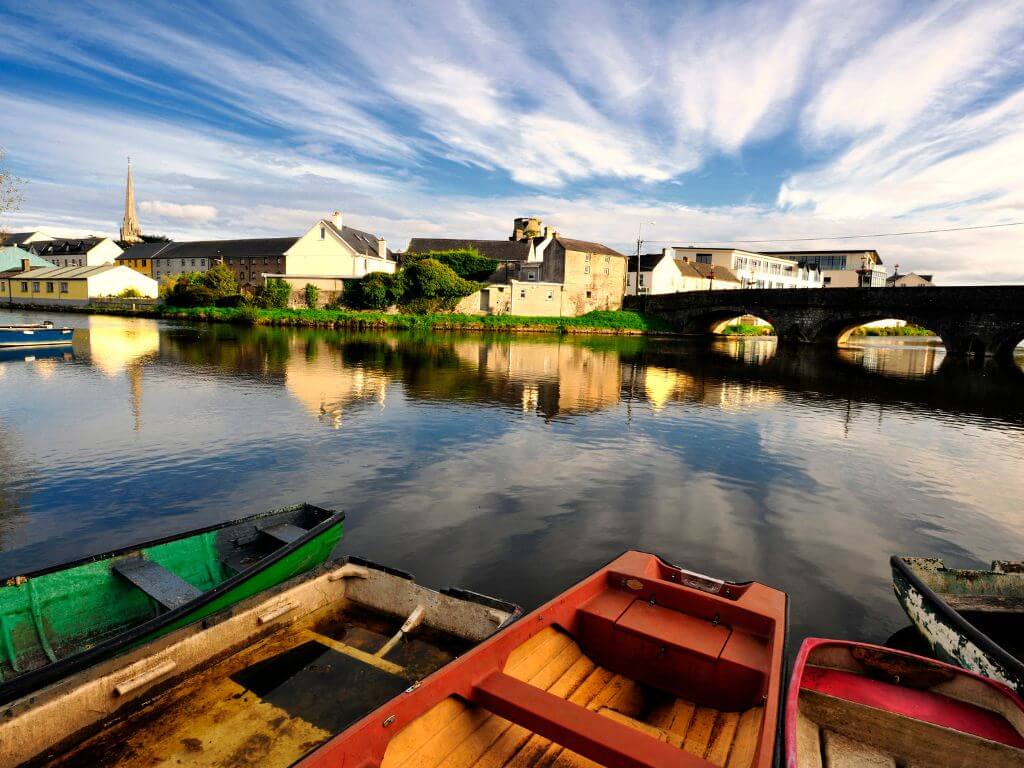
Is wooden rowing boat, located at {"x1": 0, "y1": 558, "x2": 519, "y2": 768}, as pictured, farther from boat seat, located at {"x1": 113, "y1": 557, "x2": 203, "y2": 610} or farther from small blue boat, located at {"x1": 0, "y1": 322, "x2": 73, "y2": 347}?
small blue boat, located at {"x1": 0, "y1": 322, "x2": 73, "y2": 347}

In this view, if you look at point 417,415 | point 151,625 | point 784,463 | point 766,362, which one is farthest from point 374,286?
point 151,625

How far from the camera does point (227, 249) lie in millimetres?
114188

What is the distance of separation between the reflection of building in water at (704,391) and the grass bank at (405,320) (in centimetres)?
4137

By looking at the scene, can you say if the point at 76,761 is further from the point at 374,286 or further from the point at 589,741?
the point at 374,286

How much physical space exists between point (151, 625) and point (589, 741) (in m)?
4.36

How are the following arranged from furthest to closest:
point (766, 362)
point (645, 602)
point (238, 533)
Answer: point (766, 362) → point (238, 533) → point (645, 602)

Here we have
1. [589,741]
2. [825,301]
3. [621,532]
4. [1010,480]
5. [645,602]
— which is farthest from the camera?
[825,301]

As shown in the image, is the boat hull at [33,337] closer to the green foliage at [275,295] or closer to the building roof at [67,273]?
the green foliage at [275,295]

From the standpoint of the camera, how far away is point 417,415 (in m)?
22.0

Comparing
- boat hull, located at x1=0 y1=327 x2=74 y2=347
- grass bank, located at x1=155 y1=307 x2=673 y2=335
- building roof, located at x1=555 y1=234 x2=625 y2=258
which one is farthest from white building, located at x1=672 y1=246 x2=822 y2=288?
boat hull, located at x1=0 y1=327 x2=74 y2=347

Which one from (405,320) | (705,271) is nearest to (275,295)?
(405,320)

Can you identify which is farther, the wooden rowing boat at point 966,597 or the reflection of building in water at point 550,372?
the reflection of building in water at point 550,372

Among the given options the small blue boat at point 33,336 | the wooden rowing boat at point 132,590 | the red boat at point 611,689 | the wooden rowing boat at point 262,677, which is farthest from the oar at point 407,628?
the small blue boat at point 33,336

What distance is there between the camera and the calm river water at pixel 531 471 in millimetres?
10656
